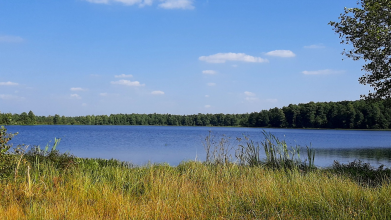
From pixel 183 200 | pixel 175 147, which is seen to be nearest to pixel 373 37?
pixel 183 200

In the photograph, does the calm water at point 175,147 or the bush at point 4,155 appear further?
the calm water at point 175,147

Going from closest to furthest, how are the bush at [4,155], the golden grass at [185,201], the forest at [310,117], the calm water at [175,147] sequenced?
the golden grass at [185,201] → the bush at [4,155] → the calm water at [175,147] → the forest at [310,117]

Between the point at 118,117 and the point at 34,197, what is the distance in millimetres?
150522

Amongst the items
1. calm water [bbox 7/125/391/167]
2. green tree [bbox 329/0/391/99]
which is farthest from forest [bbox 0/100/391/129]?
green tree [bbox 329/0/391/99]

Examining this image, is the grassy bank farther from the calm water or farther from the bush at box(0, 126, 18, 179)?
the calm water

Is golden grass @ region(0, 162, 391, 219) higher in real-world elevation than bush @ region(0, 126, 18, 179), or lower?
lower

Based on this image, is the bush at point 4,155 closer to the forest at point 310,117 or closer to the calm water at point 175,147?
the calm water at point 175,147

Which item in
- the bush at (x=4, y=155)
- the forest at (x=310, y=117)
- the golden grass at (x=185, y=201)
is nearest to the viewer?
the golden grass at (x=185, y=201)

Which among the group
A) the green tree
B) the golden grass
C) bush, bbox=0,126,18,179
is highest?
the green tree

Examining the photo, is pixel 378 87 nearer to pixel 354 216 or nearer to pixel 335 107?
pixel 354 216

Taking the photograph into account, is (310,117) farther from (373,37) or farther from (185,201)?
(185,201)

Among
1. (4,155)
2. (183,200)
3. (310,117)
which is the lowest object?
(183,200)

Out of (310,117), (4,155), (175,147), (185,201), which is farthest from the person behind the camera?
(310,117)

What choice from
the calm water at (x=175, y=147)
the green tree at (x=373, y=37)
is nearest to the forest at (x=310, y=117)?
the calm water at (x=175, y=147)
